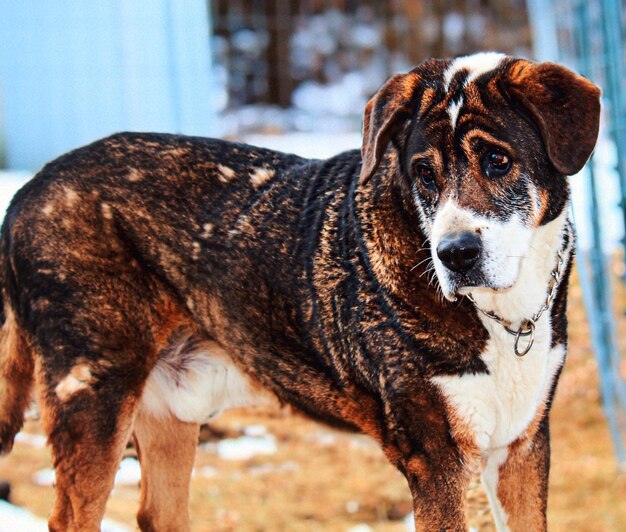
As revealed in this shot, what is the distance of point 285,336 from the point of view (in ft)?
9.93

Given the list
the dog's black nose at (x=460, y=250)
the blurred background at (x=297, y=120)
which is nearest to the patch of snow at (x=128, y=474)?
the blurred background at (x=297, y=120)

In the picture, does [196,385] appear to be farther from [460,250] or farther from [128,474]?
[128,474]

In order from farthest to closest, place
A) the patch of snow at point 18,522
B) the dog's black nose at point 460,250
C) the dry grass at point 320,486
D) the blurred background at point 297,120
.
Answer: the blurred background at point 297,120 < the dry grass at point 320,486 < the patch of snow at point 18,522 < the dog's black nose at point 460,250

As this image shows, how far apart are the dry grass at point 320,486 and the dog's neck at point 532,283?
69.0 inches

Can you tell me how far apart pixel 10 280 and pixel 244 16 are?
562 cm

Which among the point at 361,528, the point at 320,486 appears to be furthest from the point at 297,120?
the point at 361,528

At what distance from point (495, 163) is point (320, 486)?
2.94m

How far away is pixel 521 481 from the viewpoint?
293cm

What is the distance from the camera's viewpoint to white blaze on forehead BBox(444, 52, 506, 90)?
2.71 meters

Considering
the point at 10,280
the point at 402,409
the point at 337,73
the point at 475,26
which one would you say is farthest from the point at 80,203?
the point at 475,26

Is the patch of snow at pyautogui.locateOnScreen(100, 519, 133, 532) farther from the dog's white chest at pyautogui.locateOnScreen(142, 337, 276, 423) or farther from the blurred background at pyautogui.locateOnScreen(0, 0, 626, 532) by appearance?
the dog's white chest at pyautogui.locateOnScreen(142, 337, 276, 423)

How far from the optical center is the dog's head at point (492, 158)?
8.21 feet

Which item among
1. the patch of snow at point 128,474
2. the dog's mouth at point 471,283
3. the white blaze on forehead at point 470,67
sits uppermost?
the white blaze on forehead at point 470,67

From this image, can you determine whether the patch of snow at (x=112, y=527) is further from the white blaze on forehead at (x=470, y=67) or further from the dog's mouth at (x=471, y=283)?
the white blaze on forehead at (x=470, y=67)
